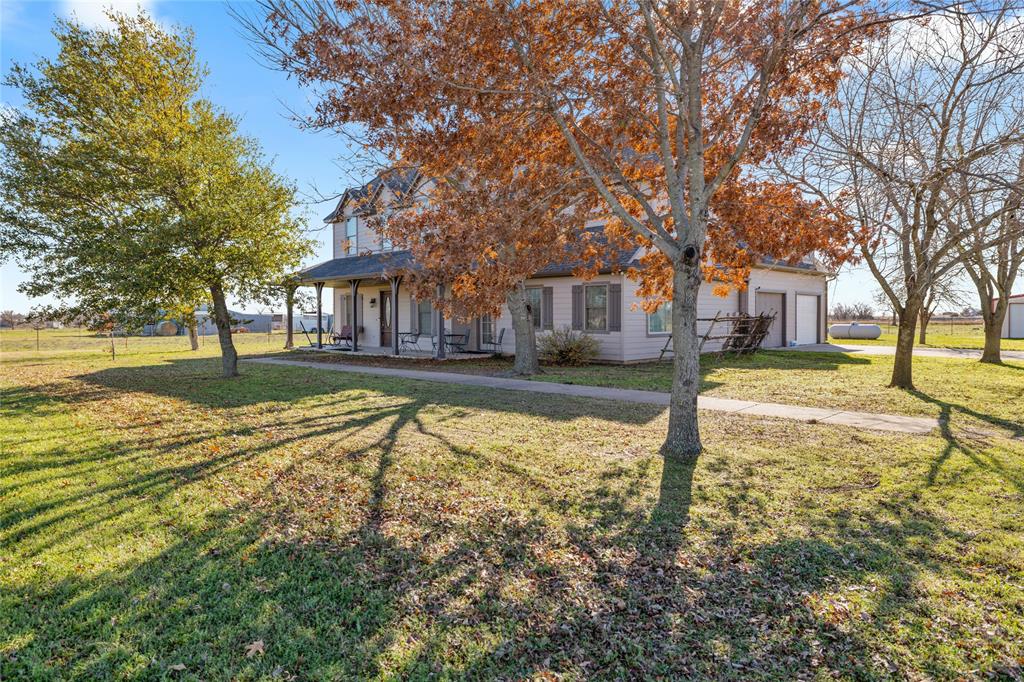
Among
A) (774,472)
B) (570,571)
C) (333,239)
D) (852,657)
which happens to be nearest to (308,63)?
(570,571)

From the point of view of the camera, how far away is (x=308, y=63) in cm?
668

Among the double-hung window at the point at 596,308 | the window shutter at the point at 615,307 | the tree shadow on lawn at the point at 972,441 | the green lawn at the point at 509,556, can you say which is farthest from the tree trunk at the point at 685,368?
the double-hung window at the point at 596,308

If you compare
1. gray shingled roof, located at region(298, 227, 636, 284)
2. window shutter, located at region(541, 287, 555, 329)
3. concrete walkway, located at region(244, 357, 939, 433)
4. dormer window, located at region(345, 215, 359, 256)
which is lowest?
concrete walkway, located at region(244, 357, 939, 433)

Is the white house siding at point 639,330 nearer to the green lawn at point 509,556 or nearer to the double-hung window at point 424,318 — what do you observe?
the double-hung window at point 424,318

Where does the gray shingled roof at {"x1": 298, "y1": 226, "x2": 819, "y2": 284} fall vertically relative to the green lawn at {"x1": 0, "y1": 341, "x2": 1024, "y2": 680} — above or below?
above

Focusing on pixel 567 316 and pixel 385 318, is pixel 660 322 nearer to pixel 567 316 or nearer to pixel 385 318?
pixel 567 316

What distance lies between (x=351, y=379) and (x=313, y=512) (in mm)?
8742

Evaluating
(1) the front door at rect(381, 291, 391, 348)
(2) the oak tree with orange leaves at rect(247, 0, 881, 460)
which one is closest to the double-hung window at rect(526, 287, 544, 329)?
(1) the front door at rect(381, 291, 391, 348)

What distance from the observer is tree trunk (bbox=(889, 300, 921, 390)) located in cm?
1134

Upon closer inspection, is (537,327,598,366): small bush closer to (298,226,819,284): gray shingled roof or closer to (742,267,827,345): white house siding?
(298,226,819,284): gray shingled roof

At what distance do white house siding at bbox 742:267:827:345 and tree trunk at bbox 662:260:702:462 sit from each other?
50.0ft

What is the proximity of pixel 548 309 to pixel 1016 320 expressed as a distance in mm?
31897

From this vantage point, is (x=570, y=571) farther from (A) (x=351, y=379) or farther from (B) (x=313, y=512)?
(A) (x=351, y=379)

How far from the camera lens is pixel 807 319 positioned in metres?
24.4
